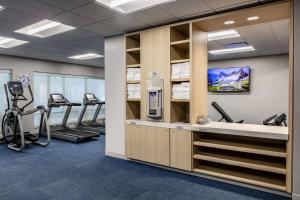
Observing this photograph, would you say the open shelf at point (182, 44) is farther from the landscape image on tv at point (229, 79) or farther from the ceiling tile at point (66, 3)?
the landscape image on tv at point (229, 79)

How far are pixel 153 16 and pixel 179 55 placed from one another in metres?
0.97

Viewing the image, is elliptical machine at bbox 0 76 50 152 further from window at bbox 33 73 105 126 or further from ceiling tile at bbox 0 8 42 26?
ceiling tile at bbox 0 8 42 26

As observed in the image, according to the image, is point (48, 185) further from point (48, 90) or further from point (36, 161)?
point (48, 90)

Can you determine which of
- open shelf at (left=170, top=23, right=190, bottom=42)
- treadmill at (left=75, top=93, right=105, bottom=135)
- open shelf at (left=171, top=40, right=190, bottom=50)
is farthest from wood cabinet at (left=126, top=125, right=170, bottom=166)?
treadmill at (left=75, top=93, right=105, bottom=135)

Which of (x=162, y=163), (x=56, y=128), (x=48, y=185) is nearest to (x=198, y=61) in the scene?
(x=162, y=163)

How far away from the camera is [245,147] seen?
3.31 m

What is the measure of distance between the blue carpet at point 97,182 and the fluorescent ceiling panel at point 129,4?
271cm

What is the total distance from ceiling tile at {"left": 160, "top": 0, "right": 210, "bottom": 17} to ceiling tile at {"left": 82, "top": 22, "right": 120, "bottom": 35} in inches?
52.0

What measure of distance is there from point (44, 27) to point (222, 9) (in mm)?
3501

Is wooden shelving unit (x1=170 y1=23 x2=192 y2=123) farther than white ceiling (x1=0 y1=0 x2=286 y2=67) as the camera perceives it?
Yes

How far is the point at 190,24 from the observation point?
3.74m

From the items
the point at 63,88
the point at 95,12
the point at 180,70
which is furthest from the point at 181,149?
the point at 63,88

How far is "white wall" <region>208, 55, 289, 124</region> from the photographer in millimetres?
7055

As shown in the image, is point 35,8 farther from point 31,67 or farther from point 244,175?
point 31,67
